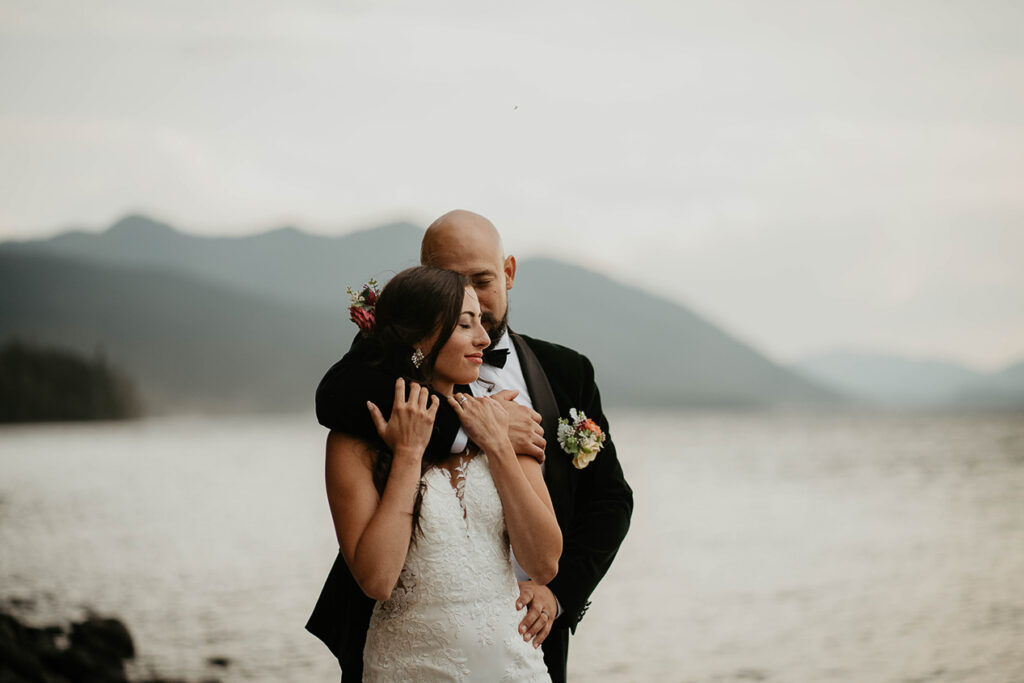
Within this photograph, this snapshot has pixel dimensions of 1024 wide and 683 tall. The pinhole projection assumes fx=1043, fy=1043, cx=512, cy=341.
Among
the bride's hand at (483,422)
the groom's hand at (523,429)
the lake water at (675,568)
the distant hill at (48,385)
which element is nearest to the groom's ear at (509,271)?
the groom's hand at (523,429)

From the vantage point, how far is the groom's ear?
3728 millimetres

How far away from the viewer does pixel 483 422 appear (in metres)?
2.92

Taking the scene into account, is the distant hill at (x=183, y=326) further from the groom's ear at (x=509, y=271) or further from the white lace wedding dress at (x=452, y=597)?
the white lace wedding dress at (x=452, y=597)

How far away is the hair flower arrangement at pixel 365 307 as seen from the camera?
10.0ft

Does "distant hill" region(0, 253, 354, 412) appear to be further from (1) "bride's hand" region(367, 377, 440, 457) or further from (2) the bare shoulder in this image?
(1) "bride's hand" region(367, 377, 440, 457)

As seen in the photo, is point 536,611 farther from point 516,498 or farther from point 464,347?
point 464,347

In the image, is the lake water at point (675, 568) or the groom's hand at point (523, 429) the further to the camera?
the lake water at point (675, 568)

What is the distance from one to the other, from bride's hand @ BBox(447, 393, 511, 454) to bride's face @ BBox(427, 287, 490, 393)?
0.08 meters

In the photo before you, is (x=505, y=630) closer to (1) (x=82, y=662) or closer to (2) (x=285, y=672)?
(1) (x=82, y=662)

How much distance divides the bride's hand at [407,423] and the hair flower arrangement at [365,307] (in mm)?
287

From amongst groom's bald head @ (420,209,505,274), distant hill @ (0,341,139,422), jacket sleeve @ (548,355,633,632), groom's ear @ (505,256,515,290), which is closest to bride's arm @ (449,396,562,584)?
jacket sleeve @ (548,355,633,632)

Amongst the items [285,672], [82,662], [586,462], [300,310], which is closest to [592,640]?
[285,672]

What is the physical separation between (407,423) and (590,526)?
1.00 m

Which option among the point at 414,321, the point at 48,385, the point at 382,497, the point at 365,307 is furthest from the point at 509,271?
the point at 48,385
